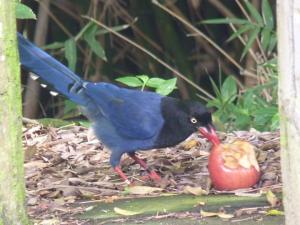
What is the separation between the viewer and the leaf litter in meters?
4.73

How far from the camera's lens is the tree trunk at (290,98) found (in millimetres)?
3275

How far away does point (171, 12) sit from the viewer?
8.34m

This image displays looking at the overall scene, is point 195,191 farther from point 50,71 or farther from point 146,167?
point 50,71

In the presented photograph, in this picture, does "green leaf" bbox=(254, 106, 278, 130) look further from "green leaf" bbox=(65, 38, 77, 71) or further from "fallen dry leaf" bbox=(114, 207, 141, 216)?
"fallen dry leaf" bbox=(114, 207, 141, 216)

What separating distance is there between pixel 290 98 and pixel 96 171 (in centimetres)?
226

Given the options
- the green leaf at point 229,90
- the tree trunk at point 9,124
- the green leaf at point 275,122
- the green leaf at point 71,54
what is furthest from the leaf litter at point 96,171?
the green leaf at point 71,54

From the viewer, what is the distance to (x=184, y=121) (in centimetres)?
526

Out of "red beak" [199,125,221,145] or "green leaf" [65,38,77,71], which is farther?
"green leaf" [65,38,77,71]

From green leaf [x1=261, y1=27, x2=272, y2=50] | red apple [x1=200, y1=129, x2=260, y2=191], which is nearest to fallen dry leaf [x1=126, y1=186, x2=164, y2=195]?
red apple [x1=200, y1=129, x2=260, y2=191]

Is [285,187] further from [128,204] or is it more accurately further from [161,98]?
[161,98]

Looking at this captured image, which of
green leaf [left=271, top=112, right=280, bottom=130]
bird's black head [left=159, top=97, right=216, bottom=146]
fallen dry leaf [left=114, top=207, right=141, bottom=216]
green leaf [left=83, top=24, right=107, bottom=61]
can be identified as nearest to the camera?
fallen dry leaf [left=114, top=207, right=141, bottom=216]

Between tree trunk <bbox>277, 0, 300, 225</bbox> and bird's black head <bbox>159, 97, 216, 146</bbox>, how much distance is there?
5.94 feet

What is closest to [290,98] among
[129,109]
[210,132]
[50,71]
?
[210,132]

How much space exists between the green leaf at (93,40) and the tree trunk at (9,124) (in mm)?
4189
